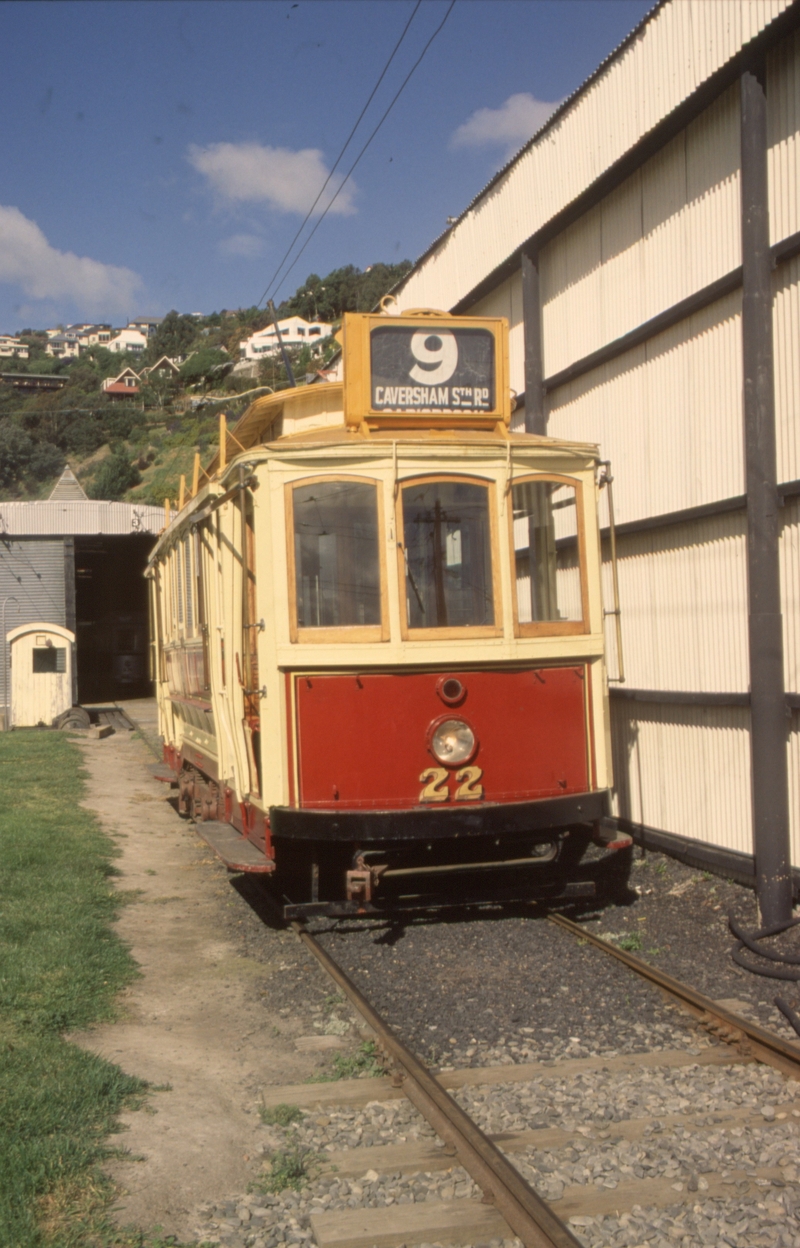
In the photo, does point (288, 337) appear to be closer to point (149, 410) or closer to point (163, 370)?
point (163, 370)

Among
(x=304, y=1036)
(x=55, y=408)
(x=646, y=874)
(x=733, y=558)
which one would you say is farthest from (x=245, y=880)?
(x=55, y=408)

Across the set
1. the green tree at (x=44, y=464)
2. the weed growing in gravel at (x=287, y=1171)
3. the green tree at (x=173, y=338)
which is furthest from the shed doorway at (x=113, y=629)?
the green tree at (x=173, y=338)

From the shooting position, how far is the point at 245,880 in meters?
9.05

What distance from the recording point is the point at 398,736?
6.50 m

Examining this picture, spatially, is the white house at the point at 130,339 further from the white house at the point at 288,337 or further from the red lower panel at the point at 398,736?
the red lower panel at the point at 398,736

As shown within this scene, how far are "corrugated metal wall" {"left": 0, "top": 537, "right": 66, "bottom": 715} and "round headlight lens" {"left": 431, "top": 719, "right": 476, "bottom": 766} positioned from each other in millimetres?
24229

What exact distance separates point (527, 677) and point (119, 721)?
21623mm

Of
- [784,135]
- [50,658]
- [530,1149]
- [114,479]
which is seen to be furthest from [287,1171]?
[114,479]

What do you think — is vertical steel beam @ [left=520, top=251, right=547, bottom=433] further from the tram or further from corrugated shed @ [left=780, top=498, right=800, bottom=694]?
corrugated shed @ [left=780, top=498, right=800, bottom=694]

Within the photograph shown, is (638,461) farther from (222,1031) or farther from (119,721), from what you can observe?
(119,721)

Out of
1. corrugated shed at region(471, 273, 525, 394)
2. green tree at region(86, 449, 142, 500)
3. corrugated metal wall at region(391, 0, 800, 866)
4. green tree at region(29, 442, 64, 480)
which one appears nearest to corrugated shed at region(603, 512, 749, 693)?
corrugated metal wall at region(391, 0, 800, 866)

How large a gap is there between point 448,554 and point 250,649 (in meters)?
1.43

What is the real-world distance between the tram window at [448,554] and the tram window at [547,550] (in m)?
0.26

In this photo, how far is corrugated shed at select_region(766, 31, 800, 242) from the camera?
22.2ft
